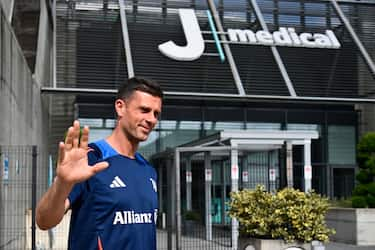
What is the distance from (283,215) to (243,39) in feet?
40.4

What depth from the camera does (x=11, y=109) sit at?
11.4m

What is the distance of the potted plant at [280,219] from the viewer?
11.9 metres

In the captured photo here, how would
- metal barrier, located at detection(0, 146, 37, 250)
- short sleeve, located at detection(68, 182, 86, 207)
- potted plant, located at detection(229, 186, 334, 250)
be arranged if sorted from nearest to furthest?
short sleeve, located at detection(68, 182, 86, 207) → metal barrier, located at detection(0, 146, 37, 250) → potted plant, located at detection(229, 186, 334, 250)

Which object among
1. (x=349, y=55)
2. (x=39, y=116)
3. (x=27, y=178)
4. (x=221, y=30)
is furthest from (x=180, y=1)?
(x=27, y=178)

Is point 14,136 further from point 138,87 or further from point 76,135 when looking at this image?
point 76,135

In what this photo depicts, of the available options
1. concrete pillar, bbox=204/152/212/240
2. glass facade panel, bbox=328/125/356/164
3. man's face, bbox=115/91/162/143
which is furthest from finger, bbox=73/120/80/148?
glass facade panel, bbox=328/125/356/164

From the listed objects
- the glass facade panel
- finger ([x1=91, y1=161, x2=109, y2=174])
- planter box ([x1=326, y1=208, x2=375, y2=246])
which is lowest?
planter box ([x1=326, y1=208, x2=375, y2=246])

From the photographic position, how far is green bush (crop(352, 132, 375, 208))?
1861cm

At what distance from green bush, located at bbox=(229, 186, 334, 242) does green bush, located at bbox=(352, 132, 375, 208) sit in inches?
267

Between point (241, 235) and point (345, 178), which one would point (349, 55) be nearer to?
point (345, 178)

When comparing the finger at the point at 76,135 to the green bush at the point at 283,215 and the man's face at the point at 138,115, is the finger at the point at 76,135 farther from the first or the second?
the green bush at the point at 283,215

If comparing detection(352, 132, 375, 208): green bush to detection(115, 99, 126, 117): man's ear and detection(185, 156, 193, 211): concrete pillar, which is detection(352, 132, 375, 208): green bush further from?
detection(115, 99, 126, 117): man's ear

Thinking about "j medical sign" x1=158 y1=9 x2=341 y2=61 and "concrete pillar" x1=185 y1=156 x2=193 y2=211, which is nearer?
"concrete pillar" x1=185 y1=156 x2=193 y2=211

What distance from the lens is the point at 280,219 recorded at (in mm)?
11992
